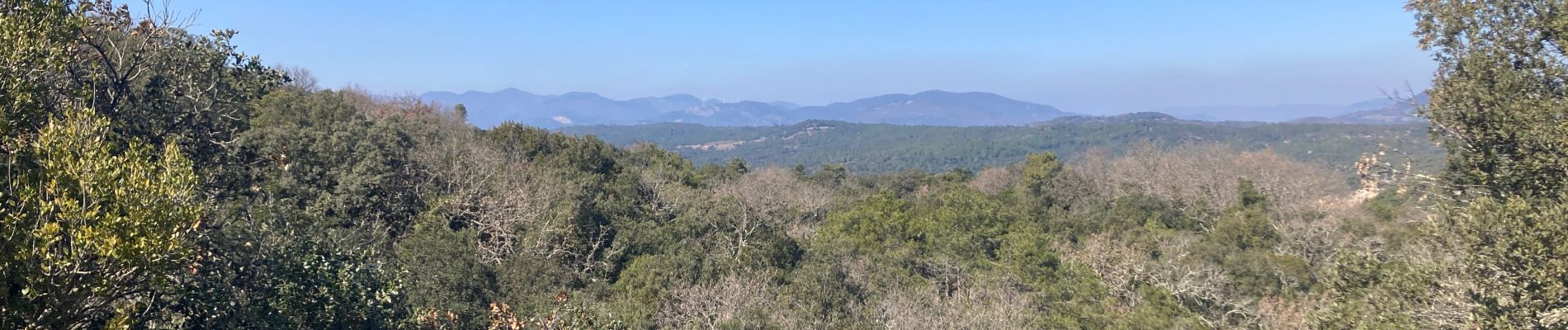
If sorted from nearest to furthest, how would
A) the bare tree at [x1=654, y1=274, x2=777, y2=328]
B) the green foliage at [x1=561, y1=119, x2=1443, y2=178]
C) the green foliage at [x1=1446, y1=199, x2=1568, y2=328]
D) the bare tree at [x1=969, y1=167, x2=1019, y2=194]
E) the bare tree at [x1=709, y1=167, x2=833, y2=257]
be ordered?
the green foliage at [x1=1446, y1=199, x2=1568, y2=328]
the bare tree at [x1=654, y1=274, x2=777, y2=328]
the bare tree at [x1=709, y1=167, x2=833, y2=257]
the bare tree at [x1=969, y1=167, x2=1019, y2=194]
the green foliage at [x1=561, y1=119, x2=1443, y2=178]

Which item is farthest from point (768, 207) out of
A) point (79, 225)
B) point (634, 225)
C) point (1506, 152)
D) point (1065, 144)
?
point (1065, 144)

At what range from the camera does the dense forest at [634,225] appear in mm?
5668

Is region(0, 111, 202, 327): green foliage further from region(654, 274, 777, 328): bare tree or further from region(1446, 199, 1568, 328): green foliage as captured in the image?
region(1446, 199, 1568, 328): green foliage

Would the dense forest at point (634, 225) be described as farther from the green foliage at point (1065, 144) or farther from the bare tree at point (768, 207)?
the green foliage at point (1065, 144)

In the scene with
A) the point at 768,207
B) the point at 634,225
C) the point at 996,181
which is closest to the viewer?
the point at 634,225

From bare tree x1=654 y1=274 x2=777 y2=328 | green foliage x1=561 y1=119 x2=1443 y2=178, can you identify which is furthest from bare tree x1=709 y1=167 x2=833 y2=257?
green foliage x1=561 y1=119 x2=1443 y2=178

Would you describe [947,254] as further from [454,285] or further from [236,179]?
[236,179]

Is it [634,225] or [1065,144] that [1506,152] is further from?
[1065,144]

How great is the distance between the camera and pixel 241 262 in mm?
8195

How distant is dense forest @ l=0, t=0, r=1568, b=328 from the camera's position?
567cm

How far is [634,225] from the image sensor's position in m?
22.1

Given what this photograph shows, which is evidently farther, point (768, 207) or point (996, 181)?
point (996, 181)

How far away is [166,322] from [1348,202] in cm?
3752

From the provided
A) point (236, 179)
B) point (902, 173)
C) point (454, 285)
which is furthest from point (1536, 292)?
point (902, 173)
